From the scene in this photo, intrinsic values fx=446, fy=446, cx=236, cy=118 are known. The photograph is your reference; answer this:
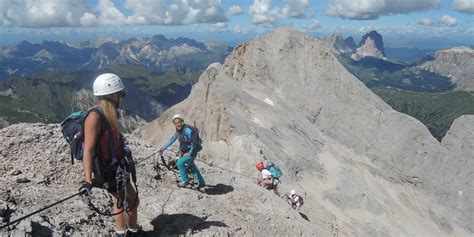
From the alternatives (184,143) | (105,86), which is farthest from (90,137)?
(184,143)

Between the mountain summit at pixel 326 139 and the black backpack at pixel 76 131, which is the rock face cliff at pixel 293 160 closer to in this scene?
the mountain summit at pixel 326 139

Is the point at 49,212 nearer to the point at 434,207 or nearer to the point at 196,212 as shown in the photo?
the point at 196,212

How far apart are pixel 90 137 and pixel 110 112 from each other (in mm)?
592

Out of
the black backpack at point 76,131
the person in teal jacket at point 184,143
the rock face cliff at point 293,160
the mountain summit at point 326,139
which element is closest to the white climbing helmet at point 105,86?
the black backpack at point 76,131

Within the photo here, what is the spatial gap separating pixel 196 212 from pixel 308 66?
183ft

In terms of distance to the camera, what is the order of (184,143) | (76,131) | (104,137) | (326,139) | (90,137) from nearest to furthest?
(90,137)
(104,137)
(76,131)
(184,143)
(326,139)

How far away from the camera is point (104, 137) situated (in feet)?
26.2

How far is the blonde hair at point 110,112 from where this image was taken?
7.97 metres

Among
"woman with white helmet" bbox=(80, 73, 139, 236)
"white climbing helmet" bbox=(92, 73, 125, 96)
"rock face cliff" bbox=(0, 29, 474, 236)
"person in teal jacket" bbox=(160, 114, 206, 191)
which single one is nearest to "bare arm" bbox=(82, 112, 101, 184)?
"woman with white helmet" bbox=(80, 73, 139, 236)

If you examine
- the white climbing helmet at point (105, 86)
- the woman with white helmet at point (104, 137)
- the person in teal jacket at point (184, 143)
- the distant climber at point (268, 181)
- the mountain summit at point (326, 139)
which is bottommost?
the mountain summit at point (326, 139)

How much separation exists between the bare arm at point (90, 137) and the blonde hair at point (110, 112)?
24 centimetres

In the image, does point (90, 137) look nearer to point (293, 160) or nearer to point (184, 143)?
point (184, 143)

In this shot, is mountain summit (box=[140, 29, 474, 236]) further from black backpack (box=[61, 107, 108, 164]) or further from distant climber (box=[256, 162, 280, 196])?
black backpack (box=[61, 107, 108, 164])

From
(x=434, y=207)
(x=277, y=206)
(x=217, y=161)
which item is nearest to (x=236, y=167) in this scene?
(x=217, y=161)
